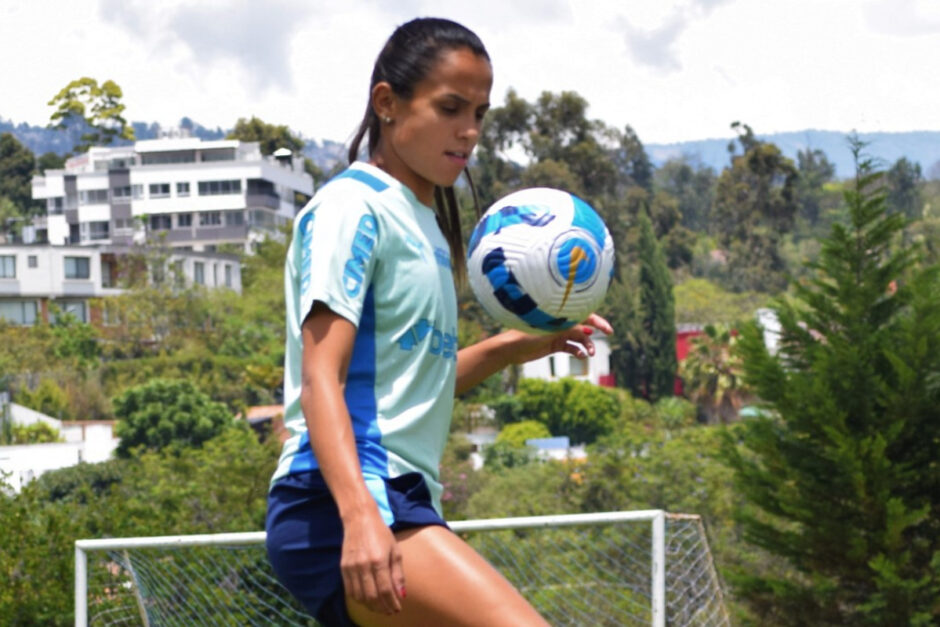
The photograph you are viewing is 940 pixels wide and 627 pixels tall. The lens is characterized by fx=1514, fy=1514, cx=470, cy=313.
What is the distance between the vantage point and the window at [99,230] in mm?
101438

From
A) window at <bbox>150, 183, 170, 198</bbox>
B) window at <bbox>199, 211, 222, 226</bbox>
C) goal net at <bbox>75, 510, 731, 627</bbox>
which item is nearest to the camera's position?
goal net at <bbox>75, 510, 731, 627</bbox>

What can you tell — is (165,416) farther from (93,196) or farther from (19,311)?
(93,196)

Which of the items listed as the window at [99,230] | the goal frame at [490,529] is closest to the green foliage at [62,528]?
the goal frame at [490,529]

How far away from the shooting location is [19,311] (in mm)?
71188

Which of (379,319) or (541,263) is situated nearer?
(379,319)

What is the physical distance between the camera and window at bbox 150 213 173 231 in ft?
322

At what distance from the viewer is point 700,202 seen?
14438cm

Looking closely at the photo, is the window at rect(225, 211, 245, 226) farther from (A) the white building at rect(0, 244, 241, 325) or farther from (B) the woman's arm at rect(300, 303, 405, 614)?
(B) the woman's arm at rect(300, 303, 405, 614)

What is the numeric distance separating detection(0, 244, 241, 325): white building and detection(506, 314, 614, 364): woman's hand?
66.4 m

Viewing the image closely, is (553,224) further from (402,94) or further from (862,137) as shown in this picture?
(862,137)

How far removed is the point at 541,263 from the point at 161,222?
97.8 meters

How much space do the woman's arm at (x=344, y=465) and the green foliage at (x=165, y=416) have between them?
48.9 meters

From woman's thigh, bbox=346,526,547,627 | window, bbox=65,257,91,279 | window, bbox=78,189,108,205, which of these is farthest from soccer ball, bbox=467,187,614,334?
window, bbox=78,189,108,205

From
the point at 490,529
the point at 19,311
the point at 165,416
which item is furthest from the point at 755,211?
the point at 490,529
